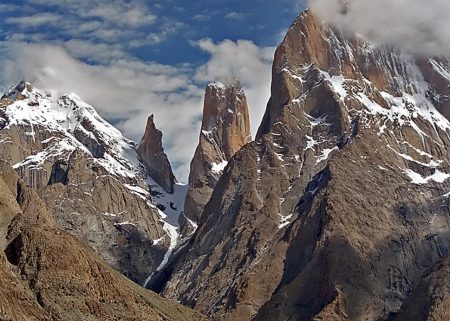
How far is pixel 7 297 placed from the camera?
647 feet

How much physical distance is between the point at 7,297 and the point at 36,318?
227 inches

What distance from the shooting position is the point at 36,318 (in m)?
198
